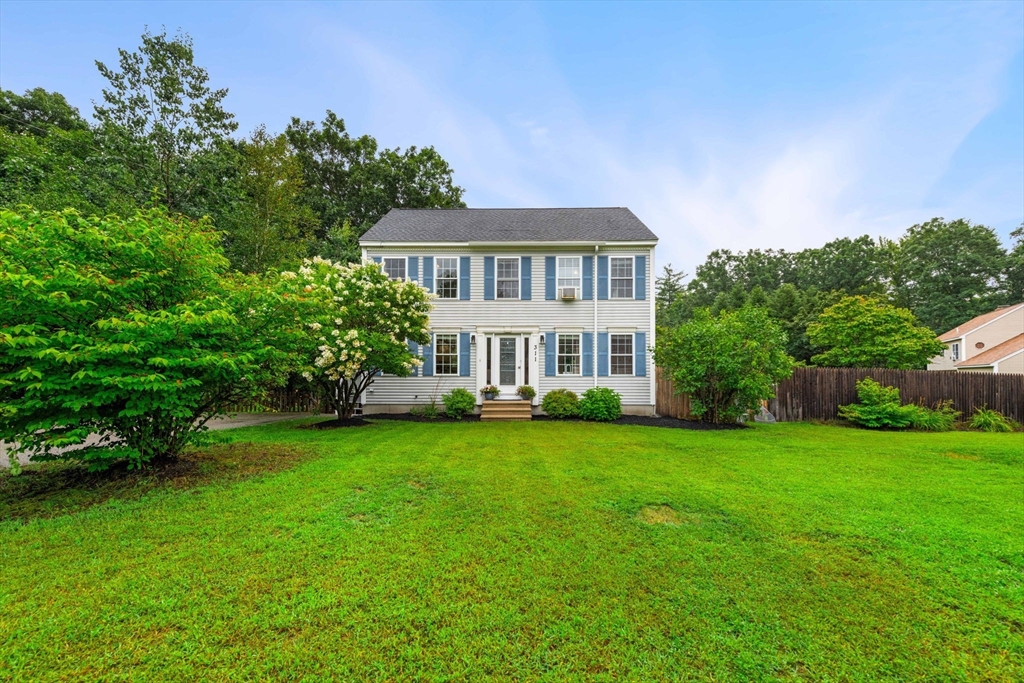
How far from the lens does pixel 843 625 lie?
7.75 ft

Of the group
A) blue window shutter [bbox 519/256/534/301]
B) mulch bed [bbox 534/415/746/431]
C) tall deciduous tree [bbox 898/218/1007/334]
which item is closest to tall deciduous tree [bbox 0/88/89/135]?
blue window shutter [bbox 519/256/534/301]

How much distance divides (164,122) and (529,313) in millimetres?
16685

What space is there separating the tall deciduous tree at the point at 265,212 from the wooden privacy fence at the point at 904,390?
18.3 meters

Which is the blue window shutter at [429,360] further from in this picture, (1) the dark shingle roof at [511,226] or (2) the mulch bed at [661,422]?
(2) the mulch bed at [661,422]

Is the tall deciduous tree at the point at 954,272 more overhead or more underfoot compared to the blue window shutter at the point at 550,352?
more overhead

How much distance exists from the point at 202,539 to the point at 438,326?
32.3 ft

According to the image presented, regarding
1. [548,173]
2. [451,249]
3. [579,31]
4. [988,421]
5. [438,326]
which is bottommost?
[988,421]

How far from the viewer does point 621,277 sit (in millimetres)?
12906

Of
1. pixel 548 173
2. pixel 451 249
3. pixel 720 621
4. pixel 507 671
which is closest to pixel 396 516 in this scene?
pixel 507 671

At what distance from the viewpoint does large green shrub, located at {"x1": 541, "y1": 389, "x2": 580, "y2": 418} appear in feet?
38.7

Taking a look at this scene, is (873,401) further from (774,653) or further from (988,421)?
(774,653)

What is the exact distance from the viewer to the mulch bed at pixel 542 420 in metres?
10.3

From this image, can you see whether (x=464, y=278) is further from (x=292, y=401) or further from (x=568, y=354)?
(x=292, y=401)

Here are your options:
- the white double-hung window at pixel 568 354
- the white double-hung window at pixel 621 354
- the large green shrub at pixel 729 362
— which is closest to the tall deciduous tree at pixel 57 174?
the white double-hung window at pixel 568 354
